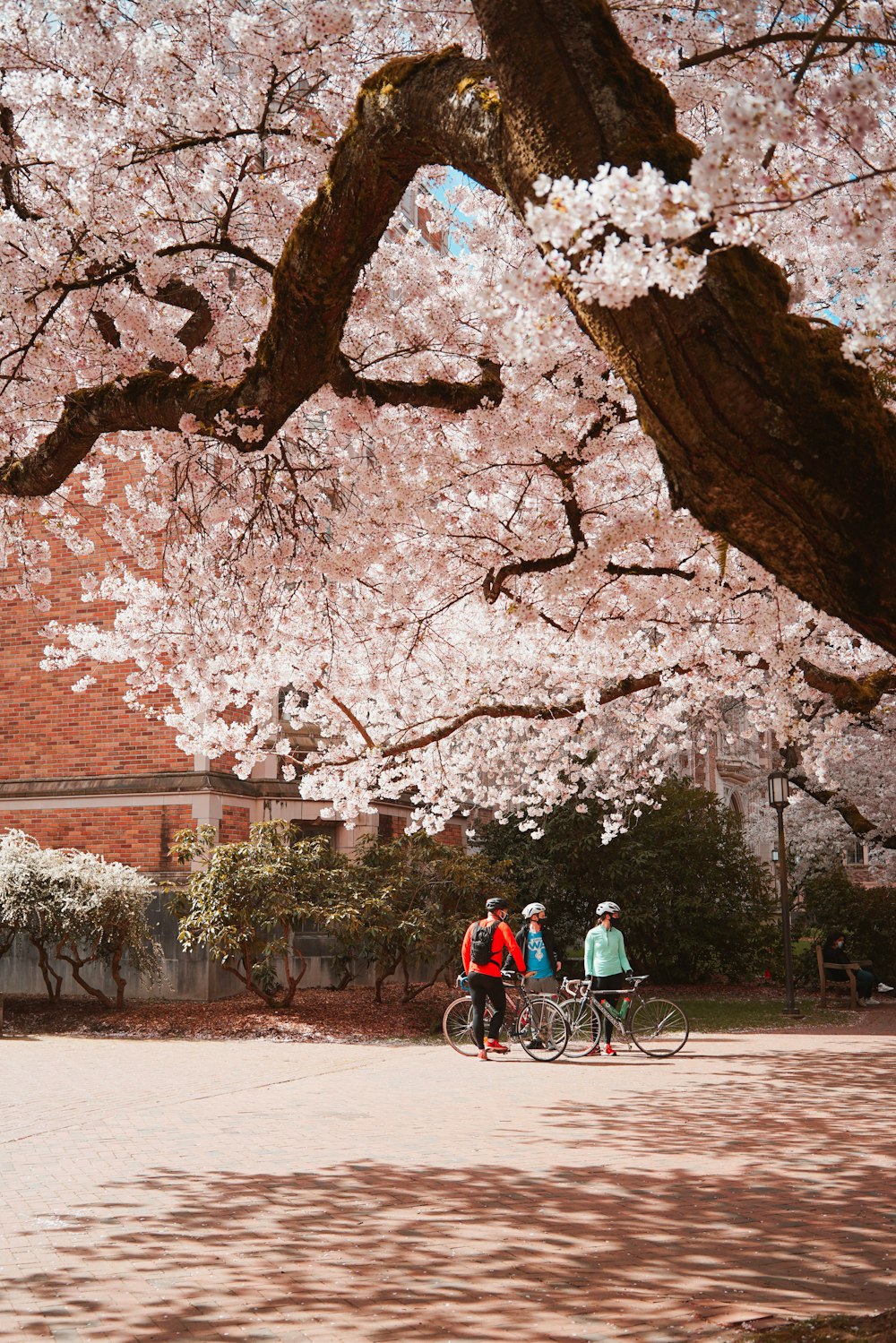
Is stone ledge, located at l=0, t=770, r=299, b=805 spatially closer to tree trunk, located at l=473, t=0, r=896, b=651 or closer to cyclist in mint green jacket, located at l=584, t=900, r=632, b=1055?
cyclist in mint green jacket, located at l=584, t=900, r=632, b=1055

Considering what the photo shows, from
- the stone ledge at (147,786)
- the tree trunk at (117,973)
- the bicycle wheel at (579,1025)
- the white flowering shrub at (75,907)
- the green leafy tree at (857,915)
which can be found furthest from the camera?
the green leafy tree at (857,915)

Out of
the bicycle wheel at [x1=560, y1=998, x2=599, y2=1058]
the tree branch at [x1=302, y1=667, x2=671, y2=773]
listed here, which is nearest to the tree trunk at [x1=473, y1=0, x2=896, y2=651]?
the tree branch at [x1=302, y1=667, x2=671, y2=773]

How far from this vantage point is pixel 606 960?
1480 centimetres

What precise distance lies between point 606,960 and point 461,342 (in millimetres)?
7995

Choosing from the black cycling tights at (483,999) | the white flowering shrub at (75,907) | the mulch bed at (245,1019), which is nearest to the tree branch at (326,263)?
the black cycling tights at (483,999)

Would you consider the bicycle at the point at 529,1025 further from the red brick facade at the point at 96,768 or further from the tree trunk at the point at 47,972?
the red brick facade at the point at 96,768

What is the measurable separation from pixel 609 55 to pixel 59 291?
4818mm

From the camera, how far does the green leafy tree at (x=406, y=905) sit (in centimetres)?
1797

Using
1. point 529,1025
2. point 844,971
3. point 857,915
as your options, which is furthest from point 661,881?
point 529,1025

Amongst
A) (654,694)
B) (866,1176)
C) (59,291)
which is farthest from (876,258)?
(654,694)

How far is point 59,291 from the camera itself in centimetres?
775

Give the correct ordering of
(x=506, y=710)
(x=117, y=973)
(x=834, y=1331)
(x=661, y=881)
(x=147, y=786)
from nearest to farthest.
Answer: (x=834, y=1331) → (x=506, y=710) → (x=117, y=973) → (x=147, y=786) → (x=661, y=881)

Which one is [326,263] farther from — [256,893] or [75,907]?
[75,907]

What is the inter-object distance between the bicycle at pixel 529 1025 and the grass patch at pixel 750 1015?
12.3 feet
